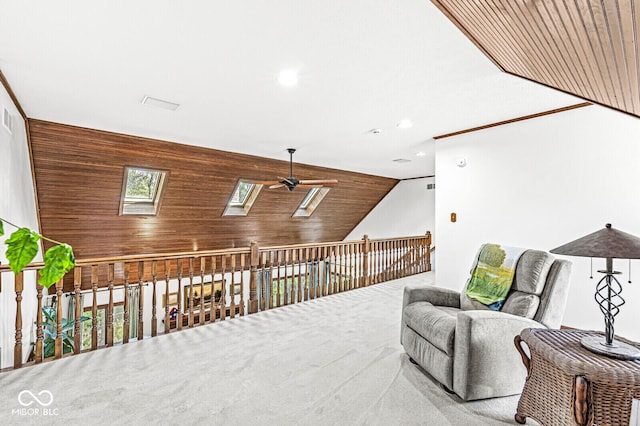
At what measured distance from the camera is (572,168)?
338 centimetres

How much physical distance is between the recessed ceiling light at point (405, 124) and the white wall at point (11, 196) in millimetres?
3858

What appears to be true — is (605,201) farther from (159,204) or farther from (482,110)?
(159,204)

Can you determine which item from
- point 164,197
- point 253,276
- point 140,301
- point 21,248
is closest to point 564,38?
point 21,248

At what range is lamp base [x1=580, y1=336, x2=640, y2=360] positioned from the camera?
5.09 feet

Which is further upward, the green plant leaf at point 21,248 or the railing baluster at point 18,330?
the green plant leaf at point 21,248

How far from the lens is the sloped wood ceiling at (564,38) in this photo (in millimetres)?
1356

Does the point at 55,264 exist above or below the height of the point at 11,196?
below

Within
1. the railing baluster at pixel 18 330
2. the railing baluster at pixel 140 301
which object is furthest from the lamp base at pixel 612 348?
the railing baluster at pixel 18 330

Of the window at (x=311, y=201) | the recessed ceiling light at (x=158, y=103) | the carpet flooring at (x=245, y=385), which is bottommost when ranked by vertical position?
the carpet flooring at (x=245, y=385)

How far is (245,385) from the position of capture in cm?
236

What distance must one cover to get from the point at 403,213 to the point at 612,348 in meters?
7.04

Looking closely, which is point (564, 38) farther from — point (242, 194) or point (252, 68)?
point (242, 194)

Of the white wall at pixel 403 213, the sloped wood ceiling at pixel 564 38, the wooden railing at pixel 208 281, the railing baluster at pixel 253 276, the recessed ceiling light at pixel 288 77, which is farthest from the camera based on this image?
the white wall at pixel 403 213

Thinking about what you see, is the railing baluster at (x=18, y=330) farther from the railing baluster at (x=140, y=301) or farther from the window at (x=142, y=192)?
the window at (x=142, y=192)
